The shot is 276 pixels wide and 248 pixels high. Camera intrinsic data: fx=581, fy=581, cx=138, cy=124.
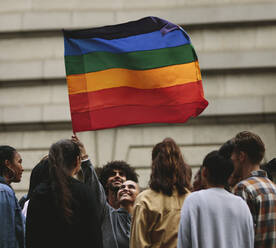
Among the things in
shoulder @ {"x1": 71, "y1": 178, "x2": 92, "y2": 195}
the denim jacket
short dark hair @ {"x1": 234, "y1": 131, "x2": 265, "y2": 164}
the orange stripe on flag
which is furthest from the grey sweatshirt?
the orange stripe on flag

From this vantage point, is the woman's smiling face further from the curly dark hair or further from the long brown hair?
the curly dark hair

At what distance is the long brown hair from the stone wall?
17.3 feet

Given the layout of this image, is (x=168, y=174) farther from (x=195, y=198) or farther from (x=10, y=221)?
(x=10, y=221)

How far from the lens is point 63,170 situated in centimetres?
430

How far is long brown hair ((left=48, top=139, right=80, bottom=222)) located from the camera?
13.7 feet

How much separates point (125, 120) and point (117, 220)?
105 centimetres

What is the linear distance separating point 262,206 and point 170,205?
68 centimetres

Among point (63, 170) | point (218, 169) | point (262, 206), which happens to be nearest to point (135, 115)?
point (63, 170)

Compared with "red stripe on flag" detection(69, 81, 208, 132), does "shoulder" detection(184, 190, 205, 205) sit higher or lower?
lower

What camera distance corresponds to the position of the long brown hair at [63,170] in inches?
164

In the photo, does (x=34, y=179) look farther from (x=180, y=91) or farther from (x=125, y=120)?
(x=180, y=91)

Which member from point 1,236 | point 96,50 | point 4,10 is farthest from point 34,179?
point 4,10

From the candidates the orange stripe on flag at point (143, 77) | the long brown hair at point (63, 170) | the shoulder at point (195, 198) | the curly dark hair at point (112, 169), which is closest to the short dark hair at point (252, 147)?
the shoulder at point (195, 198)

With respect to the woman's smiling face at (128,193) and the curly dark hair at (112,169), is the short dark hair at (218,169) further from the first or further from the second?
the curly dark hair at (112,169)
